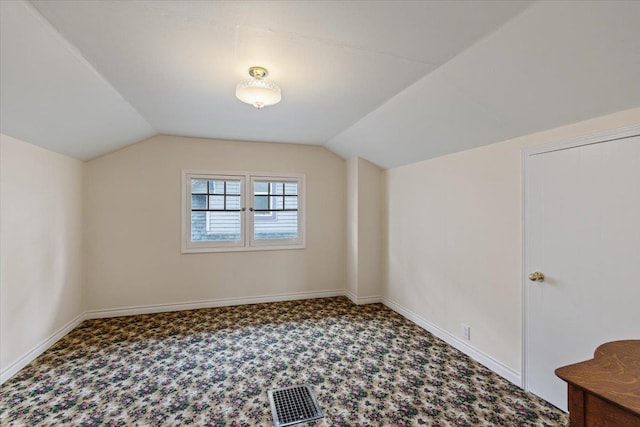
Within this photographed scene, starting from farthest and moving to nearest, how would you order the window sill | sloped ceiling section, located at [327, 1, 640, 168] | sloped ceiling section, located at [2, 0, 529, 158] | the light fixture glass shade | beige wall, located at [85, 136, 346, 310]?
the window sill → beige wall, located at [85, 136, 346, 310] → the light fixture glass shade → sloped ceiling section, located at [2, 0, 529, 158] → sloped ceiling section, located at [327, 1, 640, 168]

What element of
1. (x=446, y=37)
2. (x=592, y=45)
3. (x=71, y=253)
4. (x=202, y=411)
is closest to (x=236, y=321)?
(x=202, y=411)

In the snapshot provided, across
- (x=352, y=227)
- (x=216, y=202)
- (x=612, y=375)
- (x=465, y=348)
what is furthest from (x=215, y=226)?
(x=612, y=375)

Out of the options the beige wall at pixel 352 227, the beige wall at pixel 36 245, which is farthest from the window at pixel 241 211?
the beige wall at pixel 36 245

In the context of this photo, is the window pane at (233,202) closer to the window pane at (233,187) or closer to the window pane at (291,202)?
the window pane at (233,187)

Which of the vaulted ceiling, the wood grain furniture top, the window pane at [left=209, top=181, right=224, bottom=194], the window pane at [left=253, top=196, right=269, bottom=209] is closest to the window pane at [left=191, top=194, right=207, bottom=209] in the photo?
the window pane at [left=209, top=181, right=224, bottom=194]

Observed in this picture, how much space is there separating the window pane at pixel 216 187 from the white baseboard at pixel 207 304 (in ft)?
5.07

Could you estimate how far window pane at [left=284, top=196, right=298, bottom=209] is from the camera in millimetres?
4562

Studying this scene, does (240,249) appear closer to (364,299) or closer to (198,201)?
(198,201)

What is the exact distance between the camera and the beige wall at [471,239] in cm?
240

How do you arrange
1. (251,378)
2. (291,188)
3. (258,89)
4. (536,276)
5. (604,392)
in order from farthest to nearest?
(291,188)
(251,378)
(536,276)
(258,89)
(604,392)

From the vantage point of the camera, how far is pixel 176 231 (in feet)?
13.3

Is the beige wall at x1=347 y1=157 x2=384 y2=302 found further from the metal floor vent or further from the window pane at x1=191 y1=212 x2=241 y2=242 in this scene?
the metal floor vent

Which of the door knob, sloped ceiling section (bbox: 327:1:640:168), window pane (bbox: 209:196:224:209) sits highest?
sloped ceiling section (bbox: 327:1:640:168)

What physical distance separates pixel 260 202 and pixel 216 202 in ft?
2.05
